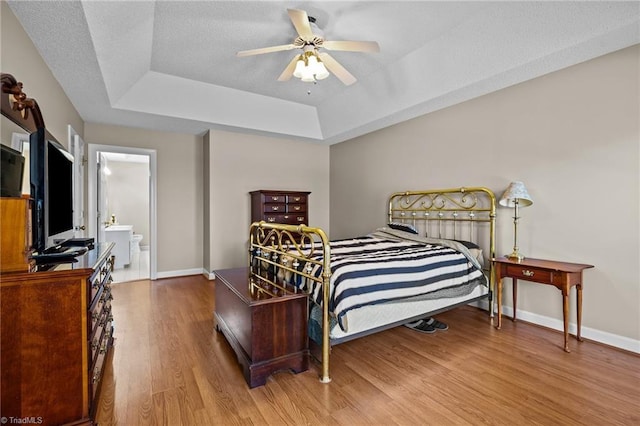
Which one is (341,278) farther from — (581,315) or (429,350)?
(581,315)

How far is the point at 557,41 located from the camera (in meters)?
2.56

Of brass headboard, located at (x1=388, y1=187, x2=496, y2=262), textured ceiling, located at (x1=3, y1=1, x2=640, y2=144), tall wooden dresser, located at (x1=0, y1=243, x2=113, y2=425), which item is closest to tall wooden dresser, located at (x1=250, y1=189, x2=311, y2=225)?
textured ceiling, located at (x1=3, y1=1, x2=640, y2=144)

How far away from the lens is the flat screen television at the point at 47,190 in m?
1.70

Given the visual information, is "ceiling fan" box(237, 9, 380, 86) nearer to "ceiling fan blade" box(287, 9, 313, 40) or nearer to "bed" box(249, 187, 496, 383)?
"ceiling fan blade" box(287, 9, 313, 40)

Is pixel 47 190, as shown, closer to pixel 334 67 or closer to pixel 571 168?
pixel 334 67

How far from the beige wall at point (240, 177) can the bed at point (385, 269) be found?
2.20m

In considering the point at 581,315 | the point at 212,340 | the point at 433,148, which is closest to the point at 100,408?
the point at 212,340

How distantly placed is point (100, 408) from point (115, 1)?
9.10ft

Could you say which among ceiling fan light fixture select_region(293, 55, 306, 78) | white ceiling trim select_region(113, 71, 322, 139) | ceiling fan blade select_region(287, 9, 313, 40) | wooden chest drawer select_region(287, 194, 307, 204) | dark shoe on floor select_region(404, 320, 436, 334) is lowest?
dark shoe on floor select_region(404, 320, 436, 334)

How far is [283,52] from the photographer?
3516 mm

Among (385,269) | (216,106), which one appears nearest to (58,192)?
(385,269)

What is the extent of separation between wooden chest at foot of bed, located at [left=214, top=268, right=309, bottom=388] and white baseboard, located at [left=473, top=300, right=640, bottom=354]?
2.48 meters

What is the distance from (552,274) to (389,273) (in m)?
1.50

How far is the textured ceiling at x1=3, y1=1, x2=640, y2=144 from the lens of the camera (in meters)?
2.37
